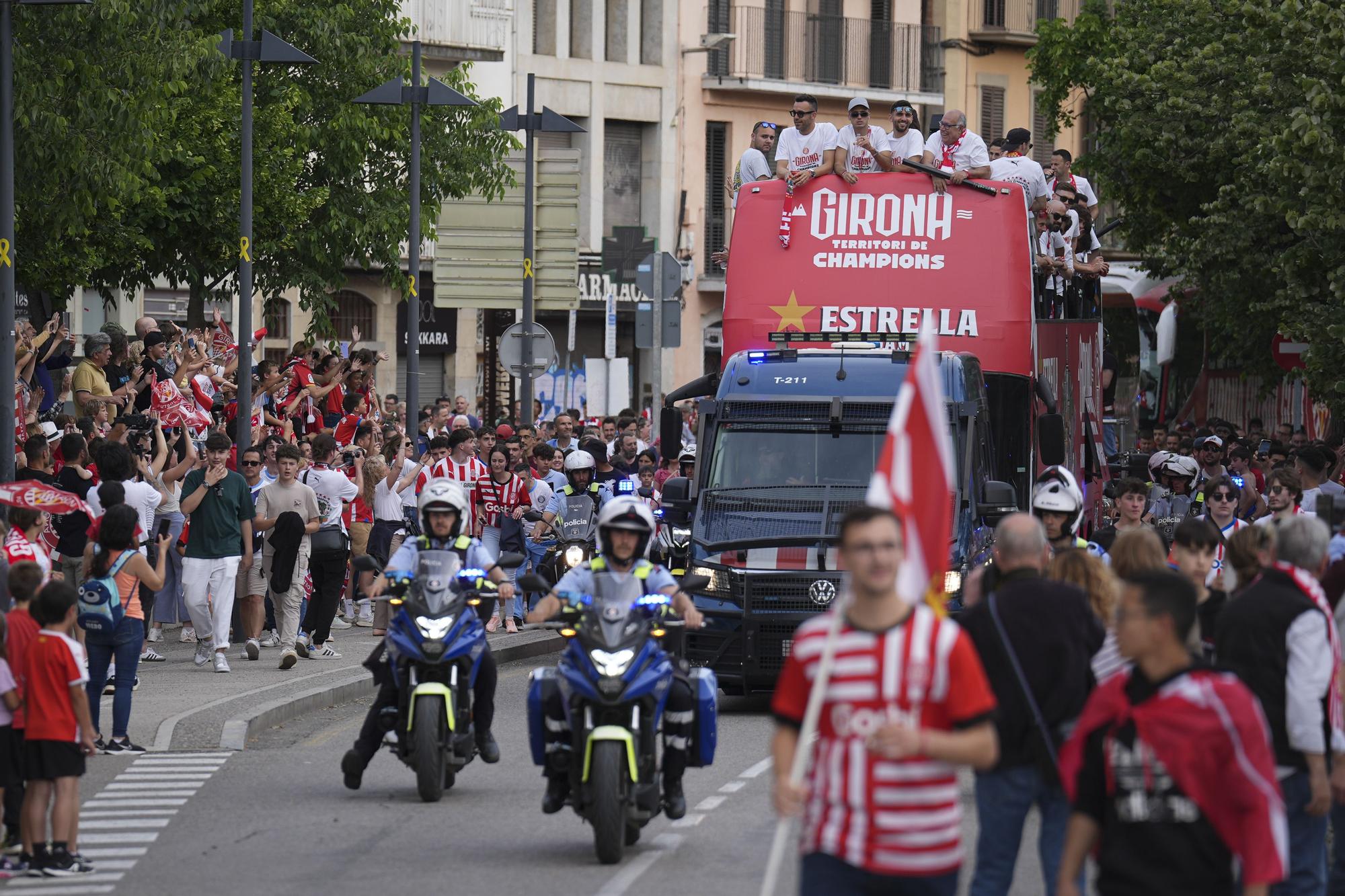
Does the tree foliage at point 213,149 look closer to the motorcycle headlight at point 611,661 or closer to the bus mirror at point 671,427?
the bus mirror at point 671,427

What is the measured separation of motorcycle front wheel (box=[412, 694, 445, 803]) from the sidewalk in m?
2.81

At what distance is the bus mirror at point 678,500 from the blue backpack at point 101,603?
4497mm

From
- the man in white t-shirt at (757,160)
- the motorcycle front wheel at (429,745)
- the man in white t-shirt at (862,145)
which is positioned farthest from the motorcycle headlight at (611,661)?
the man in white t-shirt at (757,160)

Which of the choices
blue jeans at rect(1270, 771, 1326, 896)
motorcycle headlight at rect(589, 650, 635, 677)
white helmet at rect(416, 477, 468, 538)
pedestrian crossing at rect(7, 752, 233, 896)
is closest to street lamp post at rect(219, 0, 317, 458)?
pedestrian crossing at rect(7, 752, 233, 896)

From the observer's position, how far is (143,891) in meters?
10.3

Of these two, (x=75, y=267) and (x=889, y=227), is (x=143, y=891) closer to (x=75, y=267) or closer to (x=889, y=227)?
(x=889, y=227)

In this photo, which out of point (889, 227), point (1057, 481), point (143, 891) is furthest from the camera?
point (889, 227)

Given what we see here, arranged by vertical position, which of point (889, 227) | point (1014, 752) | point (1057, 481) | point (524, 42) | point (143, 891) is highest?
point (524, 42)

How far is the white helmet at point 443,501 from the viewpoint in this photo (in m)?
12.6

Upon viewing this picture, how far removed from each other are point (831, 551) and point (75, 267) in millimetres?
13455

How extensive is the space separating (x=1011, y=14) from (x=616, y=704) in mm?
46894

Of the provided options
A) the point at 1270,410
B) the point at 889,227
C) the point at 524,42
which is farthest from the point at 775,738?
the point at 524,42

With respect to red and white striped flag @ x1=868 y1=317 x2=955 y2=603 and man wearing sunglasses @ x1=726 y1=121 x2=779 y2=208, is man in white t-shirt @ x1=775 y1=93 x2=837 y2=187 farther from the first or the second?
red and white striped flag @ x1=868 y1=317 x2=955 y2=603

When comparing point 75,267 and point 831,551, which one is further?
point 75,267
